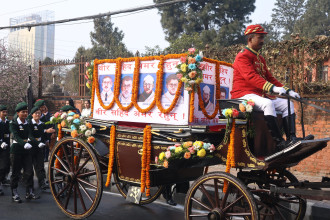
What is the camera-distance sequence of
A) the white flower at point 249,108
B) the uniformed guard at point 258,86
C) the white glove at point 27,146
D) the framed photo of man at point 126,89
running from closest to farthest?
the white flower at point 249,108, the uniformed guard at point 258,86, the framed photo of man at point 126,89, the white glove at point 27,146

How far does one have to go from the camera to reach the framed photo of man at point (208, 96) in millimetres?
5121

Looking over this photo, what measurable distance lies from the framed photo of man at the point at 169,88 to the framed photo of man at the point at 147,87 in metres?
0.19

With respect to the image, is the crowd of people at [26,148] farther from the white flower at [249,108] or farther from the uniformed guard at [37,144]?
the white flower at [249,108]

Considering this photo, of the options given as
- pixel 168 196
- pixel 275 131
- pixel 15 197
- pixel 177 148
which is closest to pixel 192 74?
pixel 177 148

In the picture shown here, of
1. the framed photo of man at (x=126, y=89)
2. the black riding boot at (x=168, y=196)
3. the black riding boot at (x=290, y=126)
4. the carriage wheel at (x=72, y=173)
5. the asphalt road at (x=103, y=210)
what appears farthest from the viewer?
Result: the black riding boot at (x=168, y=196)

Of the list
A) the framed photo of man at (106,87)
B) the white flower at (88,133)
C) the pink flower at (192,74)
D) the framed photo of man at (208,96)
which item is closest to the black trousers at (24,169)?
the white flower at (88,133)

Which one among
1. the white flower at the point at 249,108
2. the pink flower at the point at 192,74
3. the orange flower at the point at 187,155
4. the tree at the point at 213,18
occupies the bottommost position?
the orange flower at the point at 187,155

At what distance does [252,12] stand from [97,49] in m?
16.9

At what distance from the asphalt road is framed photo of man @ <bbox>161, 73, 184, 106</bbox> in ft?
5.90

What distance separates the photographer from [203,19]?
32594mm

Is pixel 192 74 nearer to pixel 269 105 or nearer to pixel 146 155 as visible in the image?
pixel 269 105

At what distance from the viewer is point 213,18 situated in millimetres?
32625

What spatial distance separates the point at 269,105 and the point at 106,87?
8.08ft

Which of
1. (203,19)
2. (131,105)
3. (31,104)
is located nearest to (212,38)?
(203,19)
